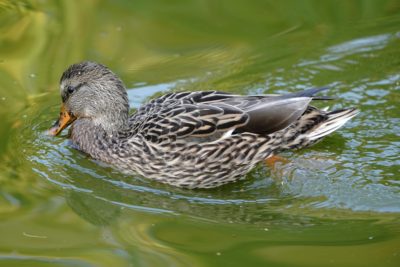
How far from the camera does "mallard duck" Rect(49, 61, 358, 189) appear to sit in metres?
7.68

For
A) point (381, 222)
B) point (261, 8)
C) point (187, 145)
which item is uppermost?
point (261, 8)

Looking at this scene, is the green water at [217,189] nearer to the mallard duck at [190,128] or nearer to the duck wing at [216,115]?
the mallard duck at [190,128]

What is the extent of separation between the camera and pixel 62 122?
8461 millimetres

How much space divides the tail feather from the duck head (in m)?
2.01

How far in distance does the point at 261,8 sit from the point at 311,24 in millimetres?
856

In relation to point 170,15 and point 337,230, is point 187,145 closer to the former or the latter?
point 337,230

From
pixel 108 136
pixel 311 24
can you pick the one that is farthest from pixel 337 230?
pixel 311 24

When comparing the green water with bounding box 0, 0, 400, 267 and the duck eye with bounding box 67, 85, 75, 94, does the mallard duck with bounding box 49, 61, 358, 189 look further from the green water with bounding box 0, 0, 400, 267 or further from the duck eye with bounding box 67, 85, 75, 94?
the green water with bounding box 0, 0, 400, 267

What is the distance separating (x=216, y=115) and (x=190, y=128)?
0.97ft

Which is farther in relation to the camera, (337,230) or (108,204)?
(108,204)

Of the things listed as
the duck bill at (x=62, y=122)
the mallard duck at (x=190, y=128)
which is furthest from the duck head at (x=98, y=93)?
the duck bill at (x=62, y=122)

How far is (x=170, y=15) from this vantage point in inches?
443

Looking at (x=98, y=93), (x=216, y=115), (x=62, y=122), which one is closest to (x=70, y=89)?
(x=98, y=93)

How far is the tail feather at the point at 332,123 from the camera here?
8.13 metres
